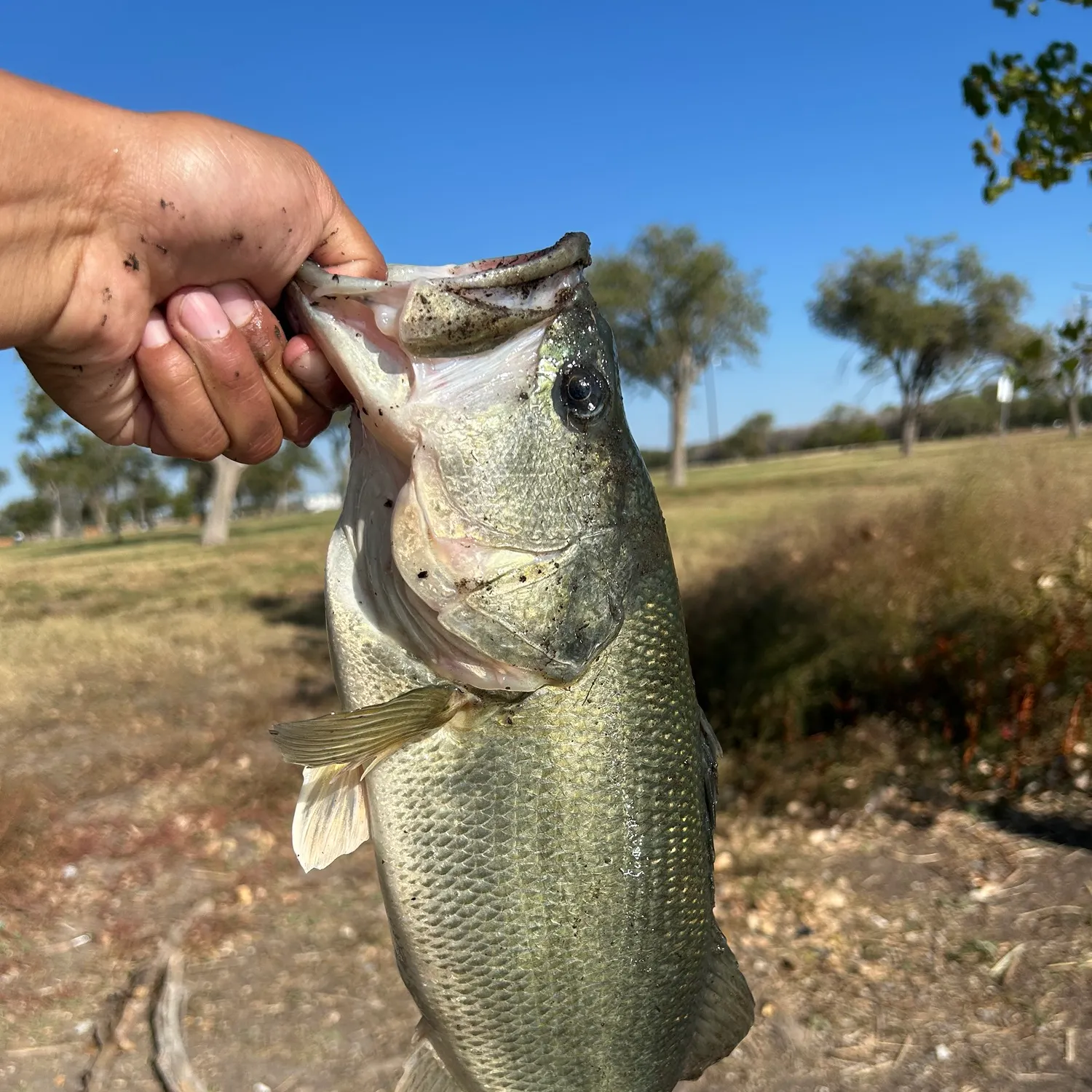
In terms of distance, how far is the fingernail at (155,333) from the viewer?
185 cm

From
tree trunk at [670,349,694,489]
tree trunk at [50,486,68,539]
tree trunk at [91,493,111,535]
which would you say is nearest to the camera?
tree trunk at [670,349,694,489]

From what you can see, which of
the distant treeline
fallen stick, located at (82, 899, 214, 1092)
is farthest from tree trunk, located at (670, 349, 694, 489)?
fallen stick, located at (82, 899, 214, 1092)

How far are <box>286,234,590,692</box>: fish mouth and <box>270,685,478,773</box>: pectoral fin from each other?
0.31ft

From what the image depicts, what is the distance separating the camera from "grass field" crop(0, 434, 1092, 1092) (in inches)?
146

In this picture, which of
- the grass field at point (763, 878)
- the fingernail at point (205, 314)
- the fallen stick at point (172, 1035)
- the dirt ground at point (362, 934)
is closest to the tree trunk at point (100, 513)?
the grass field at point (763, 878)

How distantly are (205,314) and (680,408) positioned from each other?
4412 cm

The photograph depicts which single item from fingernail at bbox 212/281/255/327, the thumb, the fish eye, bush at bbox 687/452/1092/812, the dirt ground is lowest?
the dirt ground

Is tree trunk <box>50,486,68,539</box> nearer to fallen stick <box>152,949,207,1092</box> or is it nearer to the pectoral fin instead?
fallen stick <box>152,949,207,1092</box>

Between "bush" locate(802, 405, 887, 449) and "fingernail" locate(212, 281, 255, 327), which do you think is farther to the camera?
"bush" locate(802, 405, 887, 449)

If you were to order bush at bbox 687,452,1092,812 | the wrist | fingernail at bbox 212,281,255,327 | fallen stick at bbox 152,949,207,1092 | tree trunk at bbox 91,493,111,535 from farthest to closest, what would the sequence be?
tree trunk at bbox 91,493,111,535 → bush at bbox 687,452,1092,812 → fallen stick at bbox 152,949,207,1092 → fingernail at bbox 212,281,255,327 → the wrist

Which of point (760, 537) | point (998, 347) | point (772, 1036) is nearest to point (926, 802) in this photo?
point (772, 1036)

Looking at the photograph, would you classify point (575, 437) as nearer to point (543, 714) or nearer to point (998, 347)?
point (543, 714)

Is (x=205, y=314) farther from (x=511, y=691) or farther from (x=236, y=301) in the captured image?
(x=511, y=691)

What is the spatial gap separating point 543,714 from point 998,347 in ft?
156
